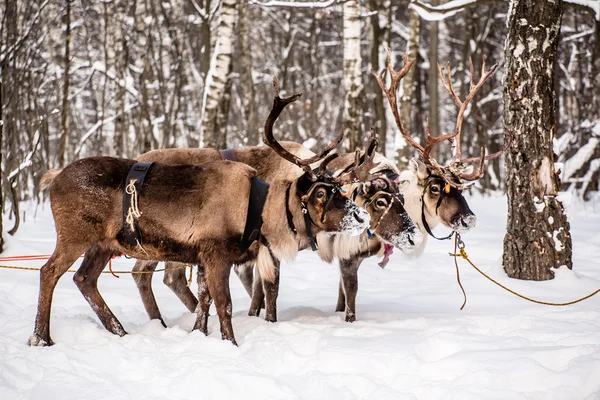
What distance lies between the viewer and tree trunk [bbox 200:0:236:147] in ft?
25.3

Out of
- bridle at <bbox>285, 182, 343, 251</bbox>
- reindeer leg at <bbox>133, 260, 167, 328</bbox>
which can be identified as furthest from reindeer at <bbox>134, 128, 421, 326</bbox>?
bridle at <bbox>285, 182, 343, 251</bbox>

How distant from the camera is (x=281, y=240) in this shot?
4.32m

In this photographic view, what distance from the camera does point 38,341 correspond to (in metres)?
3.66

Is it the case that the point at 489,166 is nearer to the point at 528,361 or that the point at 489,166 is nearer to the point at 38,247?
the point at 38,247

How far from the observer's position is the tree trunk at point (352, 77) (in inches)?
325

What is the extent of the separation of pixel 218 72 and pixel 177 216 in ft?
13.5

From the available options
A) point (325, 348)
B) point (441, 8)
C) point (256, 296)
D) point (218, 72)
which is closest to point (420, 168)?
point (256, 296)

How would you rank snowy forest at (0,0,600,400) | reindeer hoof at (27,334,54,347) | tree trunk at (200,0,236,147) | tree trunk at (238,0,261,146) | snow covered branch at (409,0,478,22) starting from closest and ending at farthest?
1. snowy forest at (0,0,600,400)
2. reindeer hoof at (27,334,54,347)
3. snow covered branch at (409,0,478,22)
4. tree trunk at (200,0,236,147)
5. tree trunk at (238,0,261,146)

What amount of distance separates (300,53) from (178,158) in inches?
749

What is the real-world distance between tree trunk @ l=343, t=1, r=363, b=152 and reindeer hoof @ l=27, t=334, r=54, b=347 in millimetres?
5302

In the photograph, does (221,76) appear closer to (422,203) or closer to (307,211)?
(422,203)

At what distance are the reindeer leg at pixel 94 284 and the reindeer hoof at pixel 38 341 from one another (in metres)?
0.43

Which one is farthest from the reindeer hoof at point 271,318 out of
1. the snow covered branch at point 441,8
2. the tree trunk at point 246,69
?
the tree trunk at point 246,69

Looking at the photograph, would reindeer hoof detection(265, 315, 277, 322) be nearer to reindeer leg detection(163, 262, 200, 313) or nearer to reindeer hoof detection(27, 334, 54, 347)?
reindeer leg detection(163, 262, 200, 313)
